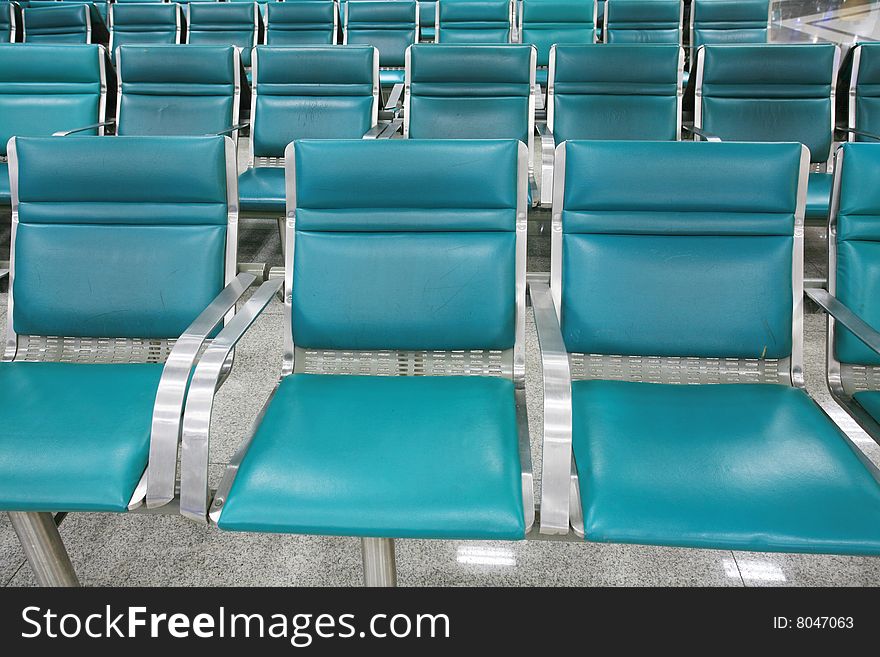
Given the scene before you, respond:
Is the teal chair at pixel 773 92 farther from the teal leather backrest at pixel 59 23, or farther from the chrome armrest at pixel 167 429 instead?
the teal leather backrest at pixel 59 23

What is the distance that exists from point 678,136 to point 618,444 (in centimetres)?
206

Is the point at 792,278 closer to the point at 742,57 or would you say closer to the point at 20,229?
the point at 20,229

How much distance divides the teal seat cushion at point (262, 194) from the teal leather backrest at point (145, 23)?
229cm

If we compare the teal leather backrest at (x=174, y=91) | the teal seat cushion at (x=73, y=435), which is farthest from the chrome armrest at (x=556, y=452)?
the teal leather backrest at (x=174, y=91)

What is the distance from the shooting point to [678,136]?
2703 millimetres

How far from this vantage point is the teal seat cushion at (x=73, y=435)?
944 mm

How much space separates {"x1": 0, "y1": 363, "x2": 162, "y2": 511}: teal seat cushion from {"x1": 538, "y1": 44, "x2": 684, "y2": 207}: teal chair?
197 centimetres

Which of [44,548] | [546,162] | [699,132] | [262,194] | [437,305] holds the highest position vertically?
[699,132]

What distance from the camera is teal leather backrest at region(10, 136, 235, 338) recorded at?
135 centimetres

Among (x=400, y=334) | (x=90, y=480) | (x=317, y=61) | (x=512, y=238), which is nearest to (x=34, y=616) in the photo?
(x=90, y=480)

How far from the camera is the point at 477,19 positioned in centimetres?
395

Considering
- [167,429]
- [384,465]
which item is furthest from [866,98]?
[167,429]

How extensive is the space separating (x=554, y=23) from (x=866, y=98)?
6.42ft

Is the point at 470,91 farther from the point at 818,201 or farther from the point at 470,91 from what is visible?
the point at 818,201
